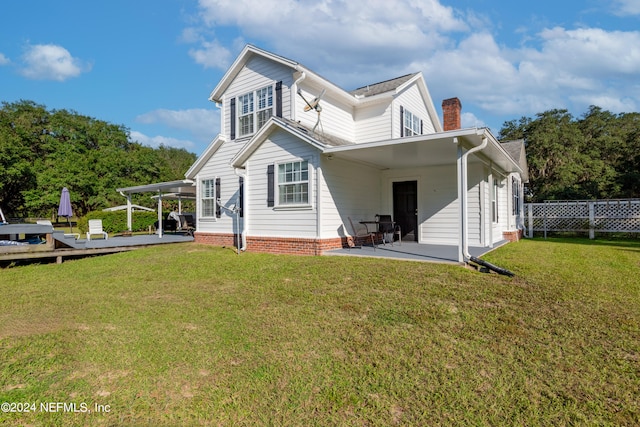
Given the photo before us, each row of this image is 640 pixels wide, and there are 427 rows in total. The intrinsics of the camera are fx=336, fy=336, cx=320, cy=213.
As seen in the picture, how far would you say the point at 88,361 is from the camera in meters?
3.35

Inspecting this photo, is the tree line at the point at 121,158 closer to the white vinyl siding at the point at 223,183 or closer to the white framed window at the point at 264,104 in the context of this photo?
the white framed window at the point at 264,104

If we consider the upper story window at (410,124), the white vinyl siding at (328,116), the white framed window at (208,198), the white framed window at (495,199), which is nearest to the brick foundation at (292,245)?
the white framed window at (208,198)

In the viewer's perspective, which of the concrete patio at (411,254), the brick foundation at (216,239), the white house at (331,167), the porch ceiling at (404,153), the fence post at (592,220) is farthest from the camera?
the fence post at (592,220)

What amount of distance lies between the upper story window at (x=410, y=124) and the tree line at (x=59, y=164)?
27477 millimetres

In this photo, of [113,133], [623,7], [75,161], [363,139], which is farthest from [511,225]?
[113,133]

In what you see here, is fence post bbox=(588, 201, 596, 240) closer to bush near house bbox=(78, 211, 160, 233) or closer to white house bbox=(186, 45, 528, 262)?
white house bbox=(186, 45, 528, 262)

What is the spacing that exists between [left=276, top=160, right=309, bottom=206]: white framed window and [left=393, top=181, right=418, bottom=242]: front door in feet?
12.5

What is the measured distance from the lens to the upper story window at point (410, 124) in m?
12.9

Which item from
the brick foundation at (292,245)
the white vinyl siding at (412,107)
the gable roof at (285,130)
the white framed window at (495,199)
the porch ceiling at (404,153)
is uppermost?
the white vinyl siding at (412,107)

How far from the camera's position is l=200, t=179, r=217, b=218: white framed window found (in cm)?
1287

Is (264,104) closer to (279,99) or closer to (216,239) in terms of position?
(279,99)

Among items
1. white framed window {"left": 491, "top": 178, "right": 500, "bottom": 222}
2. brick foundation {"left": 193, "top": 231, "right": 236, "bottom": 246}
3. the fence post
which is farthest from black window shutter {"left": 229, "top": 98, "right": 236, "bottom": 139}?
the fence post

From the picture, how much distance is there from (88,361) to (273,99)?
9.69 m

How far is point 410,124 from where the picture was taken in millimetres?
13242
